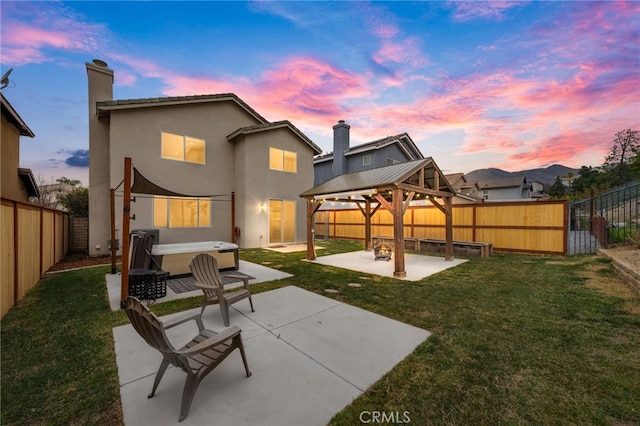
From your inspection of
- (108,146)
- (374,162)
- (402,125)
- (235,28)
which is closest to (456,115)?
(402,125)

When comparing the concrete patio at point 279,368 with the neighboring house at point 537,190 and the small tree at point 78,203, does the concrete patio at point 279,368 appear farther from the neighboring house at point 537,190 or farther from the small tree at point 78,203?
the neighboring house at point 537,190

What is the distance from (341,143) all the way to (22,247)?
17.8 metres

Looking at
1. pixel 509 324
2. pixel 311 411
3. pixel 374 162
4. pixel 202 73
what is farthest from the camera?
pixel 374 162

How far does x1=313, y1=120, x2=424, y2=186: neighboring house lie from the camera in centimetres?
1861

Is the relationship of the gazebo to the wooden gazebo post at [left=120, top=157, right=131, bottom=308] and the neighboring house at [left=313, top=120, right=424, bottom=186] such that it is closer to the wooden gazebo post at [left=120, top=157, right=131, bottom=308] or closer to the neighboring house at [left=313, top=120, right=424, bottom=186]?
the wooden gazebo post at [left=120, top=157, right=131, bottom=308]

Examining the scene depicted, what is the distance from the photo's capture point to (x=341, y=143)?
1964 cm

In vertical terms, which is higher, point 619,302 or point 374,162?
point 374,162

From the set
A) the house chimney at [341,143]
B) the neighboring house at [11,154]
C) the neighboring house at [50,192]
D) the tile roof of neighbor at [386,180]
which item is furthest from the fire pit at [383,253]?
the neighboring house at [50,192]

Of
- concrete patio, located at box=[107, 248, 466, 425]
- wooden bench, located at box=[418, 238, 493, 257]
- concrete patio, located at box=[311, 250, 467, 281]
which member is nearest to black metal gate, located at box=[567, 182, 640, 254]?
wooden bench, located at box=[418, 238, 493, 257]

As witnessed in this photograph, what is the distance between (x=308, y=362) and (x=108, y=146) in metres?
12.9

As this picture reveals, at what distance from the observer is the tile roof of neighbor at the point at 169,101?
946 centimetres

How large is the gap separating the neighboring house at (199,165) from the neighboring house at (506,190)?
3887 cm

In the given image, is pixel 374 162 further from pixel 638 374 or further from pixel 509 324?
pixel 638 374

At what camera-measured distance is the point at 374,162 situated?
1848 centimetres
